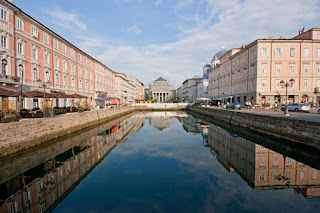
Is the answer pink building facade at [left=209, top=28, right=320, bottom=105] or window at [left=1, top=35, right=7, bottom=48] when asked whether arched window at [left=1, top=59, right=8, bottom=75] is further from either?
pink building facade at [left=209, top=28, right=320, bottom=105]

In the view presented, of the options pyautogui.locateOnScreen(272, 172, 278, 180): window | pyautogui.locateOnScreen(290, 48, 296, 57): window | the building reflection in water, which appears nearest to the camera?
the building reflection in water

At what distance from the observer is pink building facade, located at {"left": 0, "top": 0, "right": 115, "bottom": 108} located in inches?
763

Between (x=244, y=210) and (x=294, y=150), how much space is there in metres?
8.66

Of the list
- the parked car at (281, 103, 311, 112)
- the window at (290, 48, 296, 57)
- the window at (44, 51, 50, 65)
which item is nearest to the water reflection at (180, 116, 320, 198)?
the parked car at (281, 103, 311, 112)

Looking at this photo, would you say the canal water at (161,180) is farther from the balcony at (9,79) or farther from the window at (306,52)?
the window at (306,52)

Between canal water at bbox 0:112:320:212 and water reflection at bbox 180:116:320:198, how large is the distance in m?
0.03

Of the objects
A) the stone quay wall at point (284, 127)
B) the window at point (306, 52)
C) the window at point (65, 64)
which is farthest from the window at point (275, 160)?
the window at point (65, 64)

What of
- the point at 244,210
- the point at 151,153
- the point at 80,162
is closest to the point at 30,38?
the point at 80,162

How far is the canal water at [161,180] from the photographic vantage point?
602cm

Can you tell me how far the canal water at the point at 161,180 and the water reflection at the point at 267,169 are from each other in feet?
0.11

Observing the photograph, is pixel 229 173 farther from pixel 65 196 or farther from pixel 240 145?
pixel 65 196

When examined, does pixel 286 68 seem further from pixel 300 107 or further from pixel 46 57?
pixel 46 57

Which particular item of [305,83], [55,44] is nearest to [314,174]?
[305,83]

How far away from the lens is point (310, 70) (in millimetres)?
33500
